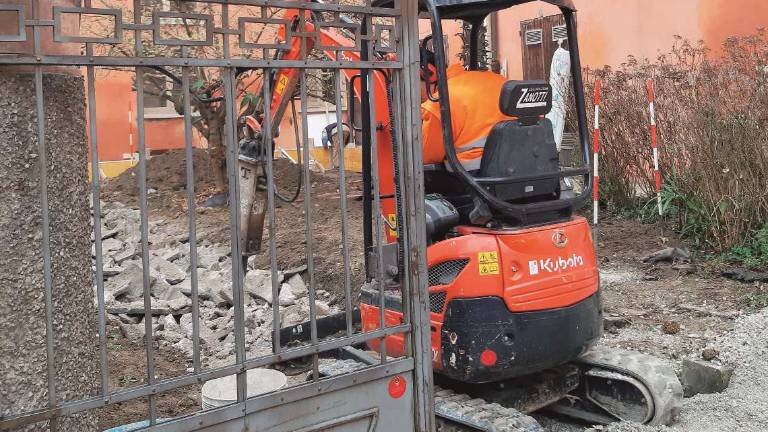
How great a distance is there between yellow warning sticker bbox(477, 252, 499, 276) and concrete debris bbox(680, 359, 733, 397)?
5.54ft

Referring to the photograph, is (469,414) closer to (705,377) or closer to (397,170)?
(397,170)

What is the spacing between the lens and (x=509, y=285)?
165 inches

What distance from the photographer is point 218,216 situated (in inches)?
459

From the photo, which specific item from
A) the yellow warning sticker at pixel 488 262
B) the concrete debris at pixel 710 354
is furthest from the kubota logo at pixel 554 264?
the concrete debris at pixel 710 354

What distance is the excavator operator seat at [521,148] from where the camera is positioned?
4328 mm

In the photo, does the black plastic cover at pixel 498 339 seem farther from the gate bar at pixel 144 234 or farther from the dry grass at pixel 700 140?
the dry grass at pixel 700 140

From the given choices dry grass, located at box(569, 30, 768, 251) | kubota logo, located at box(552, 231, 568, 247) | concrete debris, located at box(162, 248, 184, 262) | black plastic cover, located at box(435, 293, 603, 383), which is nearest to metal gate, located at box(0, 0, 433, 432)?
black plastic cover, located at box(435, 293, 603, 383)

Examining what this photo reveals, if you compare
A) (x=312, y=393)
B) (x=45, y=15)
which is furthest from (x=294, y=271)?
(x=45, y=15)

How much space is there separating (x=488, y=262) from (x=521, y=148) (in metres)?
0.69

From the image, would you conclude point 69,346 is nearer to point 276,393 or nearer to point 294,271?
point 276,393

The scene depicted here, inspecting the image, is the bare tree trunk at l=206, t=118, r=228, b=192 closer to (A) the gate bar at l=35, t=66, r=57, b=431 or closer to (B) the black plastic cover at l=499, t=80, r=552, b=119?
(B) the black plastic cover at l=499, t=80, r=552, b=119

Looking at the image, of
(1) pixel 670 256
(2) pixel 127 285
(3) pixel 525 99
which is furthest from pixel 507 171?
(2) pixel 127 285

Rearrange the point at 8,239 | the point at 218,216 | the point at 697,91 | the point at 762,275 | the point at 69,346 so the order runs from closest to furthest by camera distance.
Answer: the point at 8,239
the point at 69,346
the point at 762,275
the point at 697,91
the point at 218,216

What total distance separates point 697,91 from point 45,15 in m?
7.30
